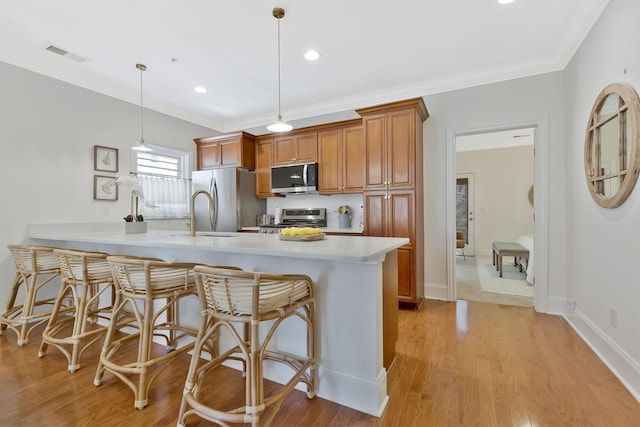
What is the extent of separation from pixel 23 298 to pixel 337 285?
3.47 metres

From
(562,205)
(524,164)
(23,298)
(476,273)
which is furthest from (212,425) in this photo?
(524,164)

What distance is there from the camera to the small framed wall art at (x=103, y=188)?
136 inches

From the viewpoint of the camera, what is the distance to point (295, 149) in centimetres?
426

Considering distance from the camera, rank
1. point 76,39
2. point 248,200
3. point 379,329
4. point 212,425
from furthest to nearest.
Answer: point 248,200
point 76,39
point 379,329
point 212,425

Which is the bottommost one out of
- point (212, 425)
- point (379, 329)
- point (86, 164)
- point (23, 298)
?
point (212, 425)

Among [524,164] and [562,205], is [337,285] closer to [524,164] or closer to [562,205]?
[562,205]

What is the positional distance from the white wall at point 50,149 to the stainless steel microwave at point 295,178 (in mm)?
1961

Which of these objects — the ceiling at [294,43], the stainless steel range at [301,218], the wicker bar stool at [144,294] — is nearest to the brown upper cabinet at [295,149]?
the ceiling at [294,43]

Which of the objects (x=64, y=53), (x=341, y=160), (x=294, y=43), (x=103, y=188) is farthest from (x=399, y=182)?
(x=64, y=53)

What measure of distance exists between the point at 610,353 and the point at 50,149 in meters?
5.30

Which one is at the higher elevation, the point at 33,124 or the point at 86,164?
the point at 33,124

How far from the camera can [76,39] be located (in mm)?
2695

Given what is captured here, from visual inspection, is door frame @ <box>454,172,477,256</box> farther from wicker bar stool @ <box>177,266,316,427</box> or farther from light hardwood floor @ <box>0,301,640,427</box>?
wicker bar stool @ <box>177,266,316,427</box>

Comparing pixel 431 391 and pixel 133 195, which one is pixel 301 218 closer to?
pixel 133 195
